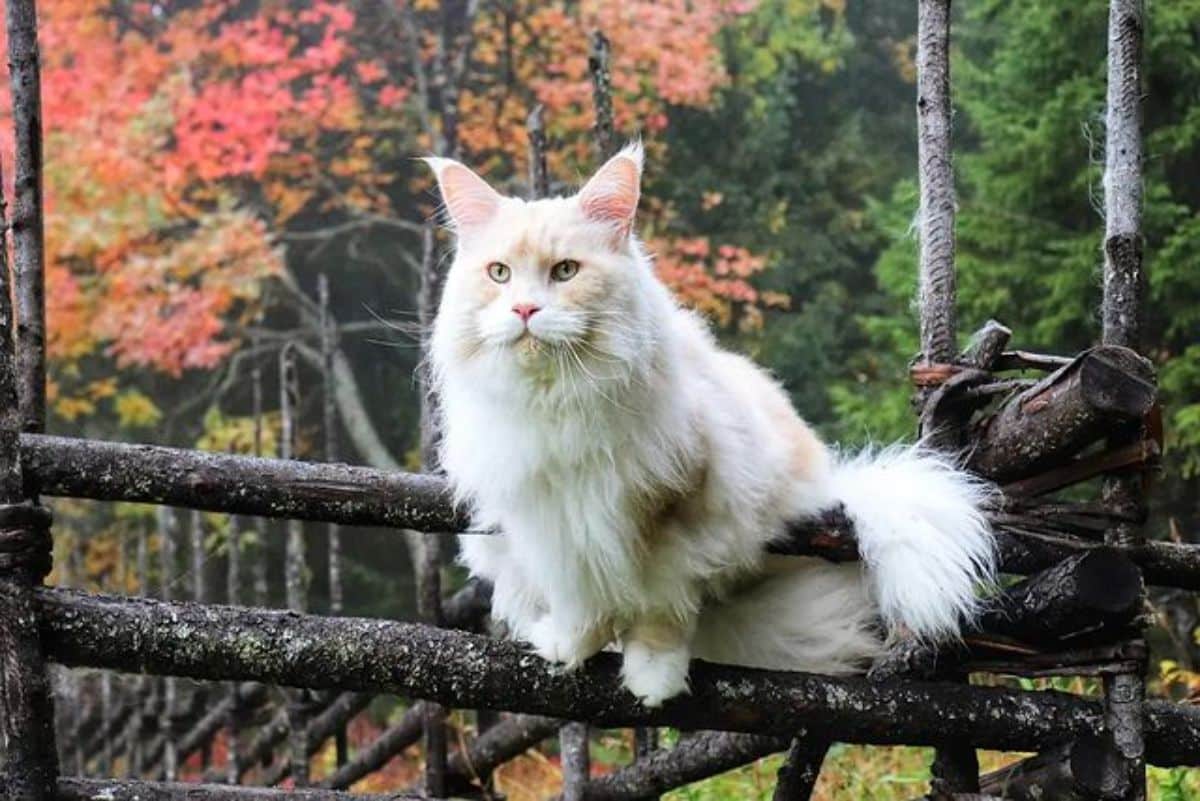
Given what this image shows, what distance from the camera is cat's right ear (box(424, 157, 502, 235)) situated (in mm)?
2041

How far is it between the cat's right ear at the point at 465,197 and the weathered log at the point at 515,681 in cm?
65

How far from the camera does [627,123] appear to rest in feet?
22.7

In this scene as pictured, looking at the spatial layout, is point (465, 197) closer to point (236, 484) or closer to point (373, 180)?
point (236, 484)

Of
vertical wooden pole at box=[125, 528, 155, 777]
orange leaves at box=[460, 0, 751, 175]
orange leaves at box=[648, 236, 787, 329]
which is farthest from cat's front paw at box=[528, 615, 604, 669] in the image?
orange leaves at box=[460, 0, 751, 175]

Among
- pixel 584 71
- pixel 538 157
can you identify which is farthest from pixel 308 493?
pixel 584 71

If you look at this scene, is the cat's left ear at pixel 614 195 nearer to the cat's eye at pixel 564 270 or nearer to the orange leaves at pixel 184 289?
the cat's eye at pixel 564 270

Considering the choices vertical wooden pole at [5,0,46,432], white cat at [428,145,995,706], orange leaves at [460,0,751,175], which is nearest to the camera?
white cat at [428,145,995,706]

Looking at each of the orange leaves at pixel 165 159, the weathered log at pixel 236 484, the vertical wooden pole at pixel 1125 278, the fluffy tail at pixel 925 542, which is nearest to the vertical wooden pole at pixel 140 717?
the orange leaves at pixel 165 159

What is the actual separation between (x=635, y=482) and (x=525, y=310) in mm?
297

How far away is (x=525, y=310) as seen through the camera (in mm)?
1823

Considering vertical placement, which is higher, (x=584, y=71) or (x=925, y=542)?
(x=584, y=71)

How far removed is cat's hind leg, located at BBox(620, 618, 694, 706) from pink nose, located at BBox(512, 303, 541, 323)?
52 centimetres

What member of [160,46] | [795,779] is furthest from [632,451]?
[160,46]

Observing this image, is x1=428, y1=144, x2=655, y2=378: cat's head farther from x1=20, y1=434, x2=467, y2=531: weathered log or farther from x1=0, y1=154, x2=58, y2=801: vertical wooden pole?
x1=0, y1=154, x2=58, y2=801: vertical wooden pole
